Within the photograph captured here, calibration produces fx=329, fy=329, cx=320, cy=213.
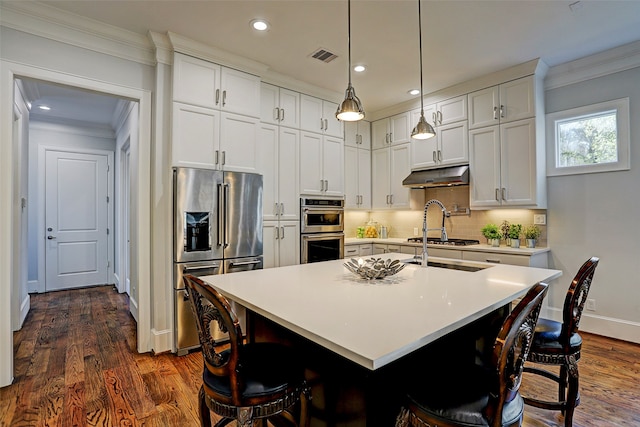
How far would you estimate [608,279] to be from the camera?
3.35 m

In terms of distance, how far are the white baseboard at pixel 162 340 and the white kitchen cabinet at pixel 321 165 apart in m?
2.09

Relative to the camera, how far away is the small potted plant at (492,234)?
386 centimetres

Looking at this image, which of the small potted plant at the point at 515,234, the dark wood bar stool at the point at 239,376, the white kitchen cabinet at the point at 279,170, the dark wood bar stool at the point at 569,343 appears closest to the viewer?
the dark wood bar stool at the point at 239,376

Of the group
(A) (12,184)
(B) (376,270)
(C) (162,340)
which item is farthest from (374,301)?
(A) (12,184)

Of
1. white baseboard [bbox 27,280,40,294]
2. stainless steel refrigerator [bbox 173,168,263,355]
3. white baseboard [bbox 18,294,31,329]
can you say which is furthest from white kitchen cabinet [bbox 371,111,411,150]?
white baseboard [bbox 27,280,40,294]

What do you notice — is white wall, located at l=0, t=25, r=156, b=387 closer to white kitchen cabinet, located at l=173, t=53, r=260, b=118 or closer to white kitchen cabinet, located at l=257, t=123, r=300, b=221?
white kitchen cabinet, located at l=173, t=53, r=260, b=118

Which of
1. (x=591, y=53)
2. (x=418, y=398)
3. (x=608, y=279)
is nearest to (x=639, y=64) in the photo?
(x=591, y=53)

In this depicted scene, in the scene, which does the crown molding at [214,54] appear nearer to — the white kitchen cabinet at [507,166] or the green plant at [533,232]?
the white kitchen cabinet at [507,166]

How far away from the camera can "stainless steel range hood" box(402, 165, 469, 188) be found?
3992 millimetres

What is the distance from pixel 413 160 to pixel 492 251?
1.65m

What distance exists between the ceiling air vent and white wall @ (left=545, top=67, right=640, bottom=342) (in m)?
2.47

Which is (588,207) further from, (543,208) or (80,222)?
(80,222)

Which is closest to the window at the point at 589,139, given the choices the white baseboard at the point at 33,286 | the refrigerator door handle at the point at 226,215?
the refrigerator door handle at the point at 226,215

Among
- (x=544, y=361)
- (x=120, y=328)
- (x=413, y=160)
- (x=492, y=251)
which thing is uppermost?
(x=413, y=160)
